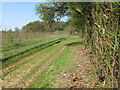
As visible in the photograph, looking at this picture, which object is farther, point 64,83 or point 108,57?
point 64,83

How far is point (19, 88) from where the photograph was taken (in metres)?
4.39

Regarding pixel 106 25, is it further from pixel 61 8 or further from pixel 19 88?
pixel 61 8

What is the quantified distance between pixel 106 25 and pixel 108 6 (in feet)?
1.64

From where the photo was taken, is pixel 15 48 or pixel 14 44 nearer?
pixel 15 48

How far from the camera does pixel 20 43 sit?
50.0ft

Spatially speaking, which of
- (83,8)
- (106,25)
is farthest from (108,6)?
(83,8)

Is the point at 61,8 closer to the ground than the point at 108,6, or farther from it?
farther from it

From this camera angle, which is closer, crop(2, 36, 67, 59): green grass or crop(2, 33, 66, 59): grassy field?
crop(2, 36, 67, 59): green grass

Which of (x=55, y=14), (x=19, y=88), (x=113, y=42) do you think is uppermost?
(x=55, y=14)

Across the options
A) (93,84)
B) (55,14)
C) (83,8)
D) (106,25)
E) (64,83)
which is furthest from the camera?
(55,14)

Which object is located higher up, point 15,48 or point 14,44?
point 14,44

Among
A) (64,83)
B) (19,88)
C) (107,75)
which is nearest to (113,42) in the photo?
(107,75)

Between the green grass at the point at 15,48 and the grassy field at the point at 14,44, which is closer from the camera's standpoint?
the green grass at the point at 15,48

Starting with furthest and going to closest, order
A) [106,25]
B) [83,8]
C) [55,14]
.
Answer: [55,14] < [83,8] < [106,25]
